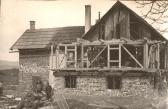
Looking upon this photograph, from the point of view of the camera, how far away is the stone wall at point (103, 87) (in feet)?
36.6

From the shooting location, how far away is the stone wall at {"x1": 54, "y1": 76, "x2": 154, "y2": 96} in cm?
1116

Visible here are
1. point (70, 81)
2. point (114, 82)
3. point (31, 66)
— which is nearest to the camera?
point (114, 82)

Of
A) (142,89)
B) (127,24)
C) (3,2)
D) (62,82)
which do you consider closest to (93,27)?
(127,24)

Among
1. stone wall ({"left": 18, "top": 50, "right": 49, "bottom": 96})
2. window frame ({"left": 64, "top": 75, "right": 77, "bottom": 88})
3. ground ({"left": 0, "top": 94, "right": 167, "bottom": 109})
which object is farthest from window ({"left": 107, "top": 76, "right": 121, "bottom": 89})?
stone wall ({"left": 18, "top": 50, "right": 49, "bottom": 96})

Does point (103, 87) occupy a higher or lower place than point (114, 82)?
lower

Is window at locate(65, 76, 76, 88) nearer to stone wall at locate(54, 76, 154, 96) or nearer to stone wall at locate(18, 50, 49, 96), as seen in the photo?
stone wall at locate(54, 76, 154, 96)

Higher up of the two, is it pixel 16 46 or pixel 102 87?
pixel 16 46

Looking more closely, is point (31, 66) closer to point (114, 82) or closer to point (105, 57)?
point (105, 57)

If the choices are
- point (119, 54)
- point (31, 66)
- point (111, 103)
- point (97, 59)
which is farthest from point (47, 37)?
point (111, 103)

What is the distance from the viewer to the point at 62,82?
12.4 meters

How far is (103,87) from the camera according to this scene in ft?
38.4

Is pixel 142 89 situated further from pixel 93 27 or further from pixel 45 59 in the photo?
pixel 45 59

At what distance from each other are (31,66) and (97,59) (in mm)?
3332

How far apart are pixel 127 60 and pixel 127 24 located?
4.00 feet
